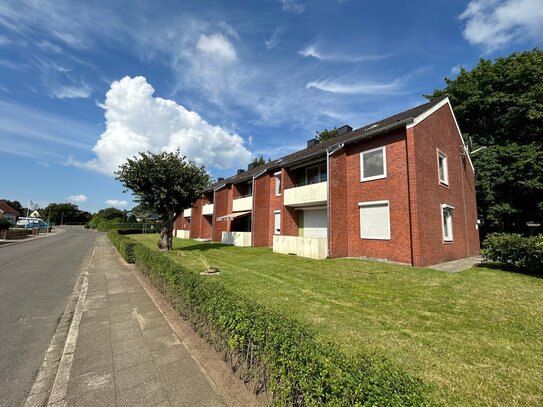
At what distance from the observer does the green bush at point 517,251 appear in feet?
33.8

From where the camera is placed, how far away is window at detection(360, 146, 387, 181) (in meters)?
14.1

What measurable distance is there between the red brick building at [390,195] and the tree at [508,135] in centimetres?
289

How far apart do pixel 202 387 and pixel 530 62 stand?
31.4 meters

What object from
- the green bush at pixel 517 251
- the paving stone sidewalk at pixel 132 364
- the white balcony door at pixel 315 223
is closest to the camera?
the paving stone sidewalk at pixel 132 364

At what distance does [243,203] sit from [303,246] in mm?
10336

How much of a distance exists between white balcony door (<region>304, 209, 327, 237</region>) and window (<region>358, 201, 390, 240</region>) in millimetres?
3508

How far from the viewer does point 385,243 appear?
1348 centimetres

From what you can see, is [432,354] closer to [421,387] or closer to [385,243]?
[421,387]

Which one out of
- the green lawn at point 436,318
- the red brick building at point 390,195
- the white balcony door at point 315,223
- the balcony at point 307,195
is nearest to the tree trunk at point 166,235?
the red brick building at point 390,195

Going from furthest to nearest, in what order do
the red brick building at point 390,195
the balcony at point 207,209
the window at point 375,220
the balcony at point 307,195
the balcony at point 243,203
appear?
the balcony at point 207,209
the balcony at point 243,203
the balcony at point 307,195
the window at point 375,220
the red brick building at point 390,195

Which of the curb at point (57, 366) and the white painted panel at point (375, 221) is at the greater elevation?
the white painted panel at point (375, 221)

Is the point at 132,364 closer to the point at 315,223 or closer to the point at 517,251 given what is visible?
the point at 517,251

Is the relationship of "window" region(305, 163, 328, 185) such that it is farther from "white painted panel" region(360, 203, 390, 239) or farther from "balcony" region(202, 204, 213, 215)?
"balcony" region(202, 204, 213, 215)

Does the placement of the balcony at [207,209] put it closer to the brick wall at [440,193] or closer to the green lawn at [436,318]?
the green lawn at [436,318]
